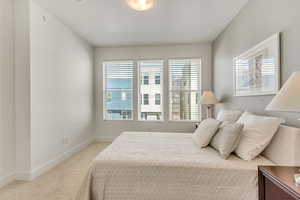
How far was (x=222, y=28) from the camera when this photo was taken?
11.8 ft

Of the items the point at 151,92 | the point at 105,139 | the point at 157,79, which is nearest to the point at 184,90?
the point at 157,79

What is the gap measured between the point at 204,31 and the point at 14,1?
340cm

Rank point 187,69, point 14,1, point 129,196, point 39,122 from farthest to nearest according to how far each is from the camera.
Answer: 1. point 187,69
2. point 39,122
3. point 14,1
4. point 129,196

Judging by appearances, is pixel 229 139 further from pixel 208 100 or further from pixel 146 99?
pixel 146 99

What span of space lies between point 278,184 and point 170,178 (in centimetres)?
84

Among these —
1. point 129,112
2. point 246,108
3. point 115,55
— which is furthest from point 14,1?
point 246,108

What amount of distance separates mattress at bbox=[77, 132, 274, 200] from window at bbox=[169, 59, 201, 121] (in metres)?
2.99

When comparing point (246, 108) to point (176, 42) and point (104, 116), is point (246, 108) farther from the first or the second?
point (104, 116)

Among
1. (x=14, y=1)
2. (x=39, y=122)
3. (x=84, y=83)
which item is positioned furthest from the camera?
(x=84, y=83)

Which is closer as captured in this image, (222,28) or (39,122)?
(39,122)

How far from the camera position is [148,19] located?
10.5 ft

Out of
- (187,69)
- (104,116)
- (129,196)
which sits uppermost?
(187,69)

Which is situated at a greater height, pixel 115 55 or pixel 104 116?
pixel 115 55

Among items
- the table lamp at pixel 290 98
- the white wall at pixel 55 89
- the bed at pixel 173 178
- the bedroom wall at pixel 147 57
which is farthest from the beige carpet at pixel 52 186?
the table lamp at pixel 290 98
